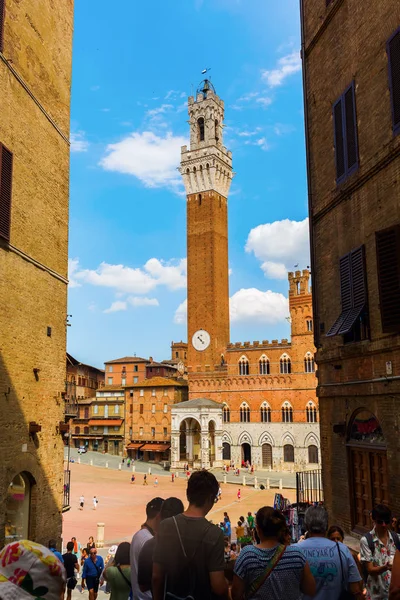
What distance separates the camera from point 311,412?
53.2m

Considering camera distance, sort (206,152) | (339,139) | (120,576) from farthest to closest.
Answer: (206,152) → (339,139) → (120,576)

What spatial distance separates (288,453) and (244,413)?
5.98 m

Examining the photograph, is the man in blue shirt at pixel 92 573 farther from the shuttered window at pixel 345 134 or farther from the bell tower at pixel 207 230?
the bell tower at pixel 207 230

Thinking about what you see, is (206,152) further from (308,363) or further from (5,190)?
(5,190)

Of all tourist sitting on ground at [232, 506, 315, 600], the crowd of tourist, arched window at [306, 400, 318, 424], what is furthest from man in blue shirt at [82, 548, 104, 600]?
arched window at [306, 400, 318, 424]

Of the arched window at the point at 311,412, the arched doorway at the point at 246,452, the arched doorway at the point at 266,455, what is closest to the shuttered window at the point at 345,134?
the arched window at the point at 311,412

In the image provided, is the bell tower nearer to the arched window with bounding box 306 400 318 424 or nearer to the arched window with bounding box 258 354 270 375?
the arched window with bounding box 258 354 270 375

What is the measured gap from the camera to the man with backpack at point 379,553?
211 inches

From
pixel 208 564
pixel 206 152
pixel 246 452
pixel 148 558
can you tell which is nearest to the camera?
pixel 208 564

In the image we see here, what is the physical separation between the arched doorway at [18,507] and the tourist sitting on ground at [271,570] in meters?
9.15

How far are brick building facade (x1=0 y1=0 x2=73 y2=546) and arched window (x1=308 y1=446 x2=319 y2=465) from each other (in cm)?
4060

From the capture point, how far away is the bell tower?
60.7 m

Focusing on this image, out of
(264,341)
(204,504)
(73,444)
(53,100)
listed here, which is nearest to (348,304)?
(204,504)

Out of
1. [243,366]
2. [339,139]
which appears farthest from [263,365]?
[339,139]
